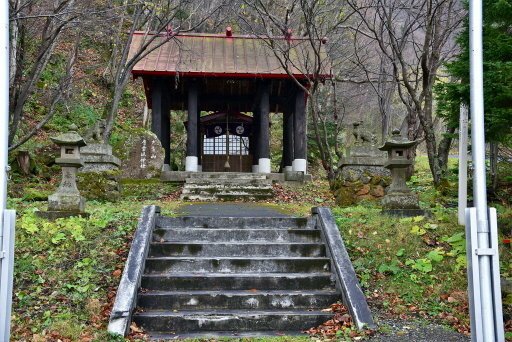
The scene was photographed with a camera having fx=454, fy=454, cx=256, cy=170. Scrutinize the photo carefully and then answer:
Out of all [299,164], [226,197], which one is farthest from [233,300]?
[299,164]

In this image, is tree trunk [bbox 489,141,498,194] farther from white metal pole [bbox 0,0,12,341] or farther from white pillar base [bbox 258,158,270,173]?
white metal pole [bbox 0,0,12,341]

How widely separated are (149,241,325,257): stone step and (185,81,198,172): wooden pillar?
799 cm

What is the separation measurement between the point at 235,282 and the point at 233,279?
0.04 m

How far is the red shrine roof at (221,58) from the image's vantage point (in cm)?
1371

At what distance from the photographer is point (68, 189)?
7434 mm

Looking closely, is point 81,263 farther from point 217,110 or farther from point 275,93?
point 217,110

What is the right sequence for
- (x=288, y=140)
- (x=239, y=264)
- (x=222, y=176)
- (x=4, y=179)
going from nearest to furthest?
1. (x=4, y=179)
2. (x=239, y=264)
3. (x=222, y=176)
4. (x=288, y=140)

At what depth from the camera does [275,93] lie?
53.9 ft

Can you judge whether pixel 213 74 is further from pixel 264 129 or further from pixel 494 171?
pixel 494 171

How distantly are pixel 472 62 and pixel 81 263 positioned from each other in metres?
4.84

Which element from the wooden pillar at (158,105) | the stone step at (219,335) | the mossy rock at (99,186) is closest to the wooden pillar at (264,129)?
the wooden pillar at (158,105)

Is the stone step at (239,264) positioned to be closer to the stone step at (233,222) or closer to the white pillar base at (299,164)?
the stone step at (233,222)

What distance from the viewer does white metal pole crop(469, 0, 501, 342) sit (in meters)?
2.99

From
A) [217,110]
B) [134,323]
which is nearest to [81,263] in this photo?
[134,323]
